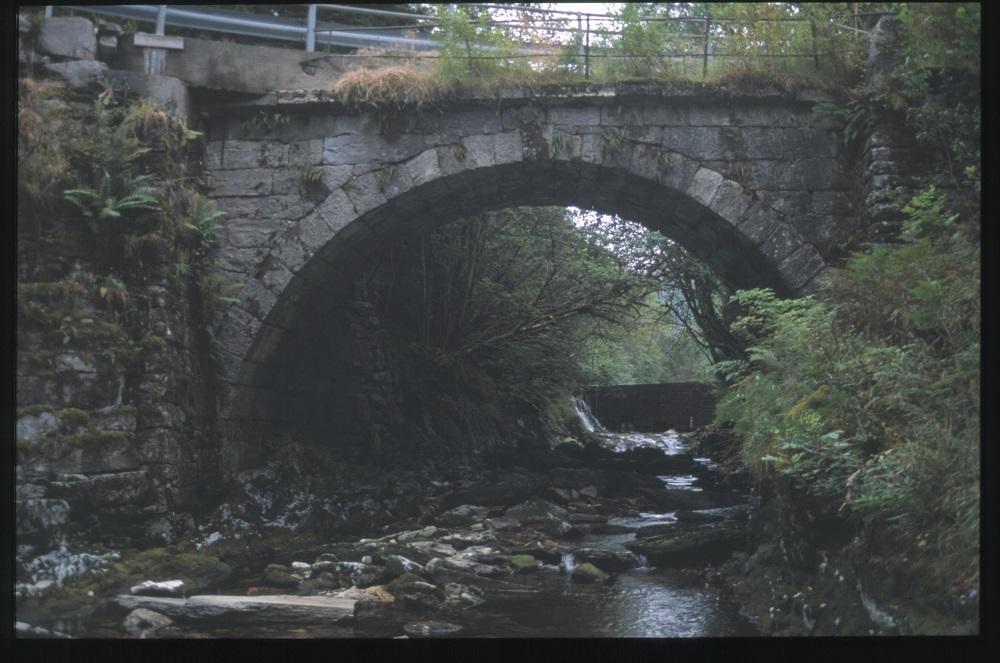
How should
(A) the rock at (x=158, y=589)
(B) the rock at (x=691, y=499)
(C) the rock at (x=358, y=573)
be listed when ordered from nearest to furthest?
(A) the rock at (x=158, y=589) → (C) the rock at (x=358, y=573) → (B) the rock at (x=691, y=499)

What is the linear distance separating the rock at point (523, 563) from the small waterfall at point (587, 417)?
31.6ft

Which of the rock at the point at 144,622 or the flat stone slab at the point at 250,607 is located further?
the flat stone slab at the point at 250,607

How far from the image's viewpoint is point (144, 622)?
4.89m

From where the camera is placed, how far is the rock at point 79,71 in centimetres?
714

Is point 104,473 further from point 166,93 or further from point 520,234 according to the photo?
point 520,234

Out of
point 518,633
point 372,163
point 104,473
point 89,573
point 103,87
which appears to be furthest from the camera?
point 372,163

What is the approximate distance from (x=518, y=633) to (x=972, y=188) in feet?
14.2

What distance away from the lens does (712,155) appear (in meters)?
7.63

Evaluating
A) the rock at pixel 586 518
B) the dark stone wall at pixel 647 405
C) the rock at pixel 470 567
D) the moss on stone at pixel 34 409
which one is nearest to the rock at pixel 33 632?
the moss on stone at pixel 34 409

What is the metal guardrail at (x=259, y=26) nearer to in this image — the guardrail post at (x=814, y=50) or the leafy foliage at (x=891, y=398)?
the guardrail post at (x=814, y=50)

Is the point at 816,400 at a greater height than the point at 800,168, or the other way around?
the point at 800,168

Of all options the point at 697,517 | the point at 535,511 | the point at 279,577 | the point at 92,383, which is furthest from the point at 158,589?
the point at 697,517

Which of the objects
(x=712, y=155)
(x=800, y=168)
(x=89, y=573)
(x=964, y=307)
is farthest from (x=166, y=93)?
(x=964, y=307)

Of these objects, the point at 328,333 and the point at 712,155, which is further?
the point at 328,333
